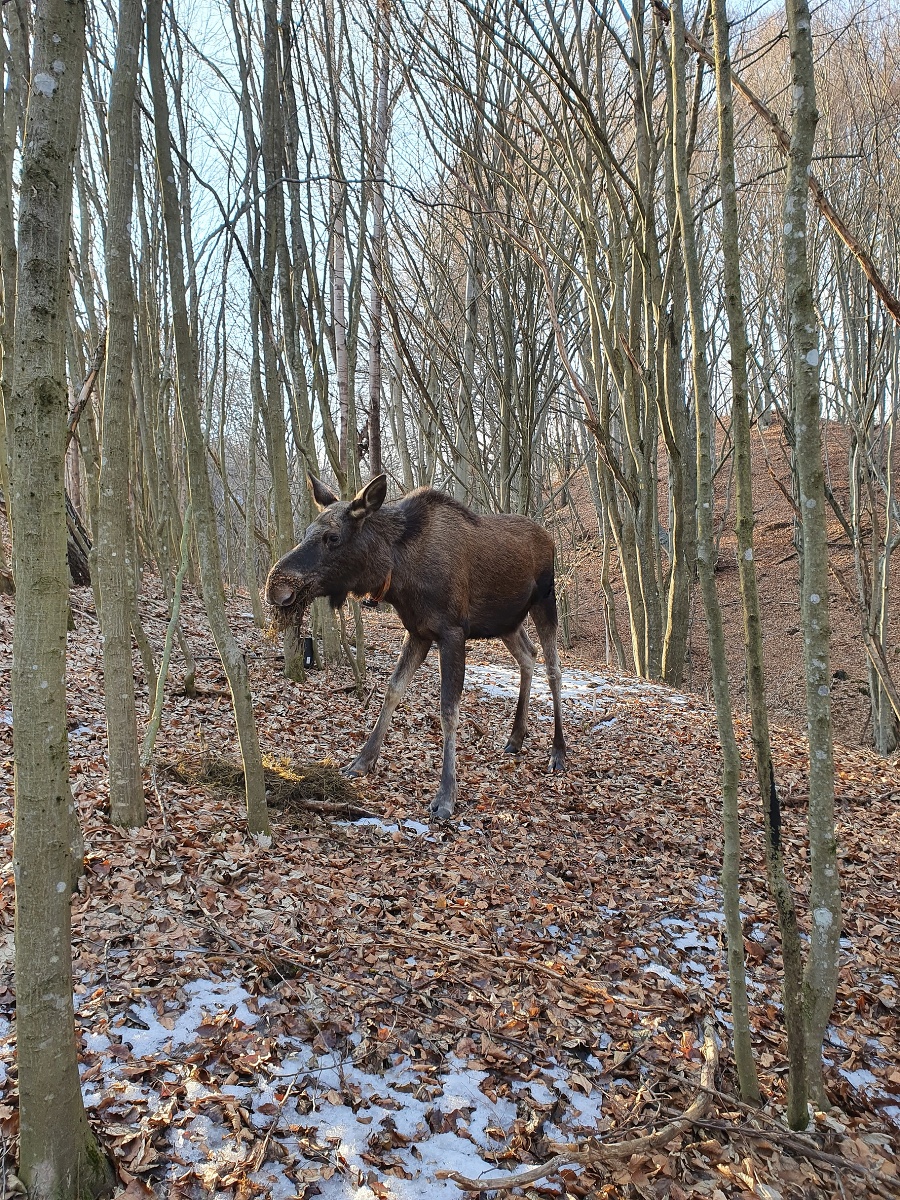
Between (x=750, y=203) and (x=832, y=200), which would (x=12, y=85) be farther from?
(x=750, y=203)

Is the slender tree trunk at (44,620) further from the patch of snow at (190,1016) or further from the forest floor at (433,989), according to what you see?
the patch of snow at (190,1016)

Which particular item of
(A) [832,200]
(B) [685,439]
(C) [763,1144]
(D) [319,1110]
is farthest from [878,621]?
(D) [319,1110]

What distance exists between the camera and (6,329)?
5441 millimetres

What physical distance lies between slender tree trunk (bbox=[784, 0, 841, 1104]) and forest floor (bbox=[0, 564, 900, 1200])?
0.70 m

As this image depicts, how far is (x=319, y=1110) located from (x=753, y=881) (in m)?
3.44

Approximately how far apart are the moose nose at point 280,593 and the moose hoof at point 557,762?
2.99 metres

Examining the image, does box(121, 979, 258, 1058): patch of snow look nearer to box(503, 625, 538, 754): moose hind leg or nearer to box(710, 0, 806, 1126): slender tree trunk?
box(710, 0, 806, 1126): slender tree trunk

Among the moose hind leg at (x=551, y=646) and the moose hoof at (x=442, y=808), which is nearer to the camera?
the moose hoof at (x=442, y=808)

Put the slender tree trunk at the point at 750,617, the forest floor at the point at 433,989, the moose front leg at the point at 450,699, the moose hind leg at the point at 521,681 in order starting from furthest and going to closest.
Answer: the moose hind leg at the point at 521,681 → the moose front leg at the point at 450,699 → the slender tree trunk at the point at 750,617 → the forest floor at the point at 433,989

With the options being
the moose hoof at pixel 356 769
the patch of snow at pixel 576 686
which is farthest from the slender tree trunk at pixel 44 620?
the patch of snow at pixel 576 686

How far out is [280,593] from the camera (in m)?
5.33

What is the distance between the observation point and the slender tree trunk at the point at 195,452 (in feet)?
13.3

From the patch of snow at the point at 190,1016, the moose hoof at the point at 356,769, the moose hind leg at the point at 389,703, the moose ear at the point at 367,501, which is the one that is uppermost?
the moose ear at the point at 367,501

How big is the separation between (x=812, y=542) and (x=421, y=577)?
3793mm
